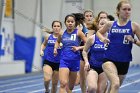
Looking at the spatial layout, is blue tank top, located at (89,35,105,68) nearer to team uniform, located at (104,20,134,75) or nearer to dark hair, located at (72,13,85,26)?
team uniform, located at (104,20,134,75)

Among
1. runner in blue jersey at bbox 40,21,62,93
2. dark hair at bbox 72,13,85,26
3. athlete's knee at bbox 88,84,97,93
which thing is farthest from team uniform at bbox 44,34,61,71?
athlete's knee at bbox 88,84,97,93

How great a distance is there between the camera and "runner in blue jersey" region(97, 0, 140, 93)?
7164 millimetres

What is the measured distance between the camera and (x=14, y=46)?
2355 centimetres

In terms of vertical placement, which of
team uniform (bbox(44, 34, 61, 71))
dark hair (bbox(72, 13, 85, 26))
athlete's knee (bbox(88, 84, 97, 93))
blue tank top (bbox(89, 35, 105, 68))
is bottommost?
athlete's knee (bbox(88, 84, 97, 93))

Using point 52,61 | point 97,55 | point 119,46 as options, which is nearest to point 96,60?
point 97,55

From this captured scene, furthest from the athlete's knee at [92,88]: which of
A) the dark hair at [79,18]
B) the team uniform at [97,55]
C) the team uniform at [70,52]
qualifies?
the dark hair at [79,18]

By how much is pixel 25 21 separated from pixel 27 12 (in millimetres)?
607

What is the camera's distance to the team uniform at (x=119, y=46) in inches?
283

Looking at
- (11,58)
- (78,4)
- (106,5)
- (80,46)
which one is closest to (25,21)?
(11,58)

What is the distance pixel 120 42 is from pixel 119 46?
0.08 meters

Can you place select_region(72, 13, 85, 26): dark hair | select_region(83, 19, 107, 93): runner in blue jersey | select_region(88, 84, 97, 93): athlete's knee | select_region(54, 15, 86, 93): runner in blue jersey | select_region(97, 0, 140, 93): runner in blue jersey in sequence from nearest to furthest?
select_region(97, 0, 140, 93): runner in blue jersey < select_region(88, 84, 97, 93): athlete's knee < select_region(83, 19, 107, 93): runner in blue jersey < select_region(54, 15, 86, 93): runner in blue jersey < select_region(72, 13, 85, 26): dark hair

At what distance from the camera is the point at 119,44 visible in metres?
7.21

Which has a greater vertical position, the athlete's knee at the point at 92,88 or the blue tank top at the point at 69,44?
the blue tank top at the point at 69,44

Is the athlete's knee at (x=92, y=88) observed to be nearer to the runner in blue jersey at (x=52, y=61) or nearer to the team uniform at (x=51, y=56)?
the runner in blue jersey at (x=52, y=61)
